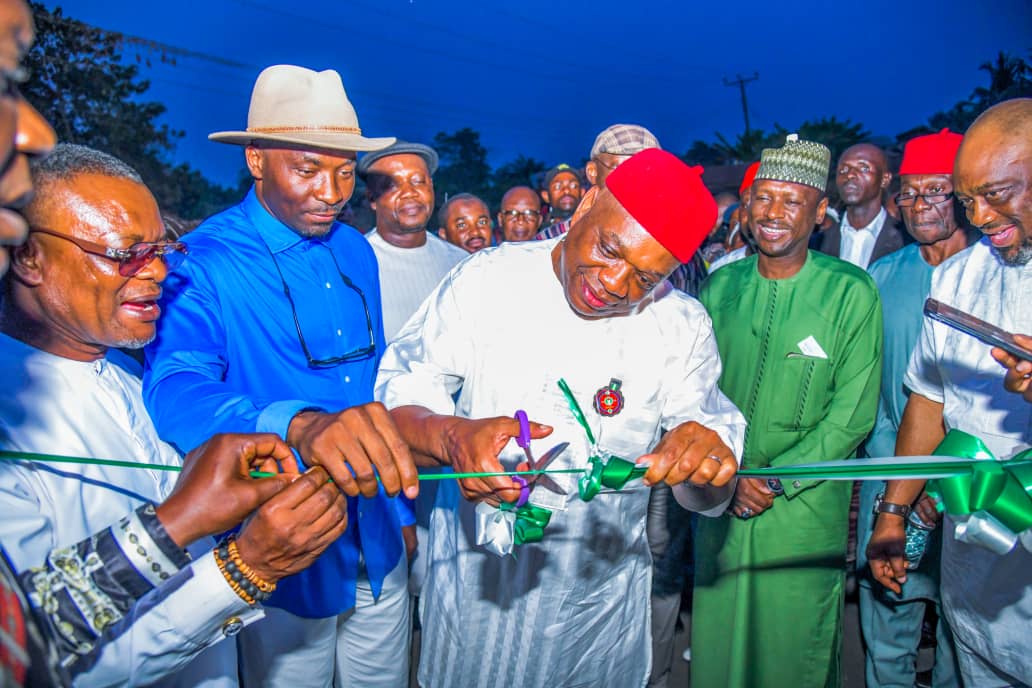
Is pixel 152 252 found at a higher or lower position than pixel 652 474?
higher

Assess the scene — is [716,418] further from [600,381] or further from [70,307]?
[70,307]

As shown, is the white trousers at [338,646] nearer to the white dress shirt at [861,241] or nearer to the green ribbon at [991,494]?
the green ribbon at [991,494]

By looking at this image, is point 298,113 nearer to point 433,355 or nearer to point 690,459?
point 433,355

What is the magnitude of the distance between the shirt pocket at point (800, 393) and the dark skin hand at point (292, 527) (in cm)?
262

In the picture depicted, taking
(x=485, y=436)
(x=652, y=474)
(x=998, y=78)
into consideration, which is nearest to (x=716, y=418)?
(x=652, y=474)

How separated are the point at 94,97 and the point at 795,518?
54.9 ft

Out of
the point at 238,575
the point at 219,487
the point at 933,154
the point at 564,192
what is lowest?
the point at 238,575

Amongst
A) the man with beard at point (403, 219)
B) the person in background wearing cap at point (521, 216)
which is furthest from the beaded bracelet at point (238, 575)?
the person in background wearing cap at point (521, 216)

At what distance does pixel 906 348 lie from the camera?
4.10 metres

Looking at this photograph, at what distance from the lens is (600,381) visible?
2.50m

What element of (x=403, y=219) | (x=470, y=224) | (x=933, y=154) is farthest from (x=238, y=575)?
(x=470, y=224)

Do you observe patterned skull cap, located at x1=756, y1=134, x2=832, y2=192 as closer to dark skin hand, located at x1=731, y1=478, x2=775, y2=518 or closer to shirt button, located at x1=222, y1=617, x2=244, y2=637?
dark skin hand, located at x1=731, y1=478, x2=775, y2=518

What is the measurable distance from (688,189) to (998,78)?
21.3 m

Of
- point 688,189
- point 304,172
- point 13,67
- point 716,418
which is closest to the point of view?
point 13,67
